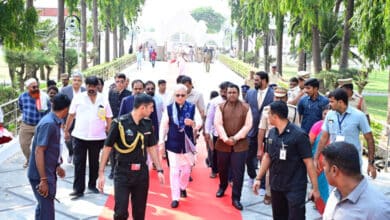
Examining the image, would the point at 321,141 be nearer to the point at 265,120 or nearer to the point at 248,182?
the point at 265,120

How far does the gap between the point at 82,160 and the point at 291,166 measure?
3.68 metres

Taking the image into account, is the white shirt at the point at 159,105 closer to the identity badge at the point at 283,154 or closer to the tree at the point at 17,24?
the identity badge at the point at 283,154

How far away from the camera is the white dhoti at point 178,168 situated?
297 inches

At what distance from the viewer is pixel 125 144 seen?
554 cm

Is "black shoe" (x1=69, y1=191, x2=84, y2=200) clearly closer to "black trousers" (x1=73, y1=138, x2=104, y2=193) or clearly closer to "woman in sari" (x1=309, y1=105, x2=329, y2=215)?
"black trousers" (x1=73, y1=138, x2=104, y2=193)

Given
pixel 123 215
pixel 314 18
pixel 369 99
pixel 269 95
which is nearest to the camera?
pixel 123 215

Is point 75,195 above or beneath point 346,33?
beneath

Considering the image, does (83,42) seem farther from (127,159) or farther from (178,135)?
(127,159)

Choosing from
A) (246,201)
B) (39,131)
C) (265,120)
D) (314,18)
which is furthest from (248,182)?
(314,18)

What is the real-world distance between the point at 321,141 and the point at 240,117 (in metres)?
1.42

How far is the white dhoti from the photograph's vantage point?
7.53m

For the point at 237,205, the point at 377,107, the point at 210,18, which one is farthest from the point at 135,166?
the point at 210,18

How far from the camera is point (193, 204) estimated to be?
7.68m

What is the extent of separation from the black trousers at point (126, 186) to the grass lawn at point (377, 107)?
698 inches
